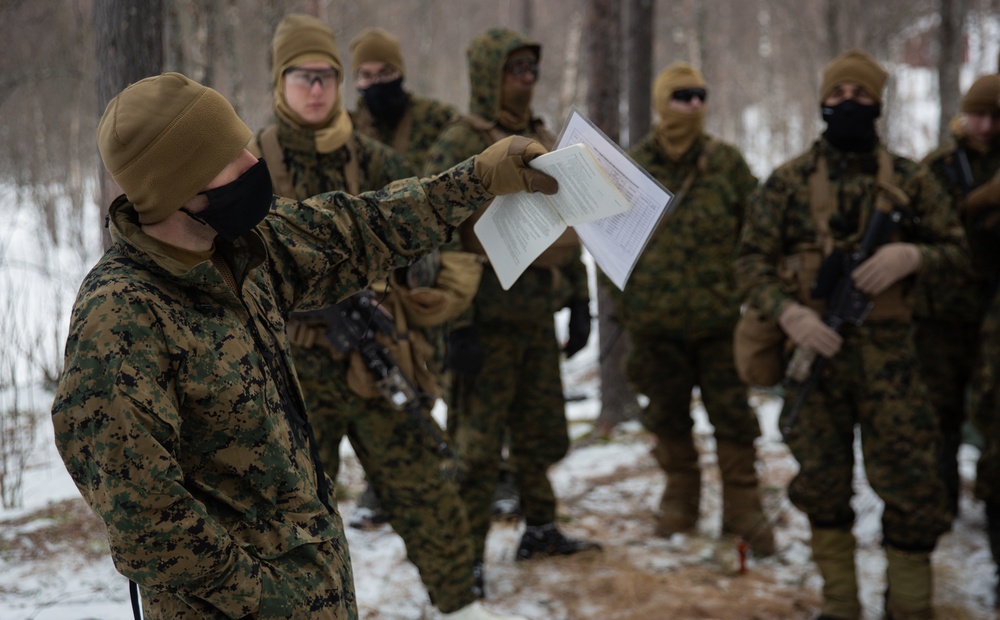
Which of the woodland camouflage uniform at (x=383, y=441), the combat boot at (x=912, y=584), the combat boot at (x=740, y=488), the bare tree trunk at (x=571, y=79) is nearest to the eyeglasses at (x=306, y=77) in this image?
the woodland camouflage uniform at (x=383, y=441)

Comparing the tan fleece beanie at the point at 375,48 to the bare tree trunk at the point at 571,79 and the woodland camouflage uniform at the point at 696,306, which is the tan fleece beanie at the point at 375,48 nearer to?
the woodland camouflage uniform at the point at 696,306

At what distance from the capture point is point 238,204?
1.90m

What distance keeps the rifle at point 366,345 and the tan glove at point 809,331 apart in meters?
1.68

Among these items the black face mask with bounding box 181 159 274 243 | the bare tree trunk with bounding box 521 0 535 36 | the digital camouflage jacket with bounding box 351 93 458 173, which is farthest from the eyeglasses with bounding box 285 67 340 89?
the bare tree trunk with bounding box 521 0 535 36

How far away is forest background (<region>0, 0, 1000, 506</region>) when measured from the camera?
5773 millimetres

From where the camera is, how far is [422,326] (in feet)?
12.3

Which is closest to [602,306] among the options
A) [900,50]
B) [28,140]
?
[28,140]

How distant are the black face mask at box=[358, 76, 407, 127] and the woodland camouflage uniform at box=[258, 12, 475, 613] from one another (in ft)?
4.73

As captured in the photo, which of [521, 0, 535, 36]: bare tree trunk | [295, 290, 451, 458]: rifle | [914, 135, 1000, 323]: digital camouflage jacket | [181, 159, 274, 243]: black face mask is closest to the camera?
[181, 159, 274, 243]: black face mask

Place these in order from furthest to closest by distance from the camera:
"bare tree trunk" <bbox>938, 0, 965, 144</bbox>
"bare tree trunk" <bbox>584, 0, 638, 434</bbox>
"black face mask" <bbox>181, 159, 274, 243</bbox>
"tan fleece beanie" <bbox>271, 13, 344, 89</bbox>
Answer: "bare tree trunk" <bbox>938, 0, 965, 144</bbox>
"bare tree trunk" <bbox>584, 0, 638, 434</bbox>
"tan fleece beanie" <bbox>271, 13, 344, 89</bbox>
"black face mask" <bbox>181, 159, 274, 243</bbox>

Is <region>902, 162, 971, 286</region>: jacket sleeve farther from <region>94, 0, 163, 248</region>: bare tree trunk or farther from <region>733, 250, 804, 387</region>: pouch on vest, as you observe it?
<region>94, 0, 163, 248</region>: bare tree trunk

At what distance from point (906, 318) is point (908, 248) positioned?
327 millimetres

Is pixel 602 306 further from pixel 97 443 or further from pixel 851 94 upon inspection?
pixel 97 443

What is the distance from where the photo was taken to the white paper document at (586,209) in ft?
6.88
